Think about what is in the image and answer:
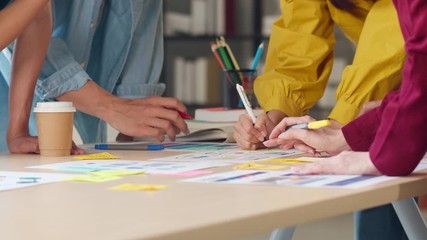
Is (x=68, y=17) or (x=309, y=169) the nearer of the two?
(x=309, y=169)

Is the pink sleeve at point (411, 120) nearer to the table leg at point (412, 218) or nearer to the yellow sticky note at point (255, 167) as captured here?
the yellow sticky note at point (255, 167)

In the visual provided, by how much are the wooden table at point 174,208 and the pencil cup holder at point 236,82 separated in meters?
1.12

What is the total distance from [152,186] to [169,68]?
444cm

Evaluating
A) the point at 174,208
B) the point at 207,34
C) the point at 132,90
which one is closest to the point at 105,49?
the point at 132,90

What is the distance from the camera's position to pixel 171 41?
17.9ft

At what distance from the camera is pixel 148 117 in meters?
1.87

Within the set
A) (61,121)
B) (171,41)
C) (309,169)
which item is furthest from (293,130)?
(171,41)

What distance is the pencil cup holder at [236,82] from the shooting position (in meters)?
2.33

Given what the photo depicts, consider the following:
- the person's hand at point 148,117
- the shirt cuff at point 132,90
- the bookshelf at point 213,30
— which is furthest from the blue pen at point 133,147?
the bookshelf at point 213,30

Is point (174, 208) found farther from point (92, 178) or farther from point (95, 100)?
point (95, 100)

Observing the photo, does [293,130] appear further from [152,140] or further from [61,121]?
[152,140]

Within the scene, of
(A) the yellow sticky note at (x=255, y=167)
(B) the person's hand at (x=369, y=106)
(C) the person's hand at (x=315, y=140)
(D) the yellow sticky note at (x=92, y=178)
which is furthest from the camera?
(B) the person's hand at (x=369, y=106)

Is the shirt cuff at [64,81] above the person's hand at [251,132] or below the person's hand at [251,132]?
above

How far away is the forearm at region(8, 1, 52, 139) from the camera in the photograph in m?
1.79
